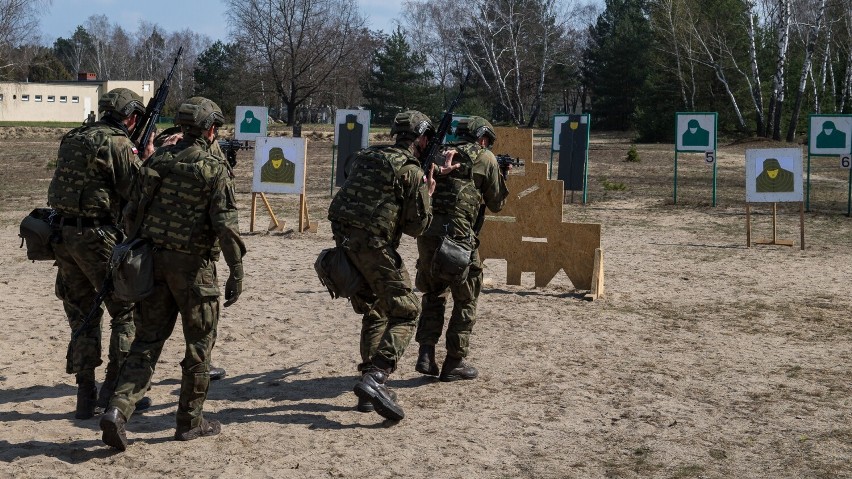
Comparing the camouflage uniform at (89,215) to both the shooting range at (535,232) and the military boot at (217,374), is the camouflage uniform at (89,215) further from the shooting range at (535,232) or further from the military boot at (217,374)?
the shooting range at (535,232)

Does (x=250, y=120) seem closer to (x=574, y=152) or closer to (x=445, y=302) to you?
(x=574, y=152)

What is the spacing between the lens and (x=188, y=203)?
232 inches

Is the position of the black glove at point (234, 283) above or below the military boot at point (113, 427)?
above

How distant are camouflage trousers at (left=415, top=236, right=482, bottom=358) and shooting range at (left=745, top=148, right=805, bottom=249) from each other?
32.9 ft

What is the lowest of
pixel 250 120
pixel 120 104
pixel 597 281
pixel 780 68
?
pixel 597 281

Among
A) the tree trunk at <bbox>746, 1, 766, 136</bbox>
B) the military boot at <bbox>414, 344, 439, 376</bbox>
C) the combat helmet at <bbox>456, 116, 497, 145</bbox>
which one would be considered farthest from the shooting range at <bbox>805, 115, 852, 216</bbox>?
the tree trunk at <bbox>746, 1, 766, 136</bbox>

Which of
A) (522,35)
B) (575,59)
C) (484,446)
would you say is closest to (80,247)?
(484,446)

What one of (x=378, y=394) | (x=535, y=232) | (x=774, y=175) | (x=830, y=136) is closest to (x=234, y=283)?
(x=378, y=394)

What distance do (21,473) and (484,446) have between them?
276cm

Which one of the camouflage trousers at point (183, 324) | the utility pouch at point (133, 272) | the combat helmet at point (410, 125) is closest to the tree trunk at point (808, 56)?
the combat helmet at point (410, 125)

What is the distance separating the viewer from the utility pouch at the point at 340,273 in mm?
6566

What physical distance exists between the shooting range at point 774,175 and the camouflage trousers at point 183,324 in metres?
12.4

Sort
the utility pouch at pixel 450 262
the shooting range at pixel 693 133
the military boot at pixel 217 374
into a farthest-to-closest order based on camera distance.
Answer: the shooting range at pixel 693 133 < the military boot at pixel 217 374 < the utility pouch at pixel 450 262

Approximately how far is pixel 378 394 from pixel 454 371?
149 centimetres
